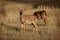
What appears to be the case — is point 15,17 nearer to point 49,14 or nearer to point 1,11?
point 1,11

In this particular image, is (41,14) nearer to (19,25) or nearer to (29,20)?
(29,20)

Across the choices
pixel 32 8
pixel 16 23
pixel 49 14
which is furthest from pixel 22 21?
pixel 49 14

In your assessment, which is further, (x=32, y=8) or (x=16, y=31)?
(x=32, y=8)

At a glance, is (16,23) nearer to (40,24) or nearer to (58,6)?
(40,24)

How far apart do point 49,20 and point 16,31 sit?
0.33 meters

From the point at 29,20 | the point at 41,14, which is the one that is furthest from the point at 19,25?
the point at 41,14

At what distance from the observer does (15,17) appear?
5.18 ft

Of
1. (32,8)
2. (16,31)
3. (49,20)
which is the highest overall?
(32,8)

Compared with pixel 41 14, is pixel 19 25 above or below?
below

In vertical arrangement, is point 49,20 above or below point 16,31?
above

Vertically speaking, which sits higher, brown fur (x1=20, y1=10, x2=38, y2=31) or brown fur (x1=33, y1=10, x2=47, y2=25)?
brown fur (x1=33, y1=10, x2=47, y2=25)

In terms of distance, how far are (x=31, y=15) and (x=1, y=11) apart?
1.00 ft

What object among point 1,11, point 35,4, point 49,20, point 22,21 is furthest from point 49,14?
point 1,11

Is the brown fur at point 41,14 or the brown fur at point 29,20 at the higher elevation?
the brown fur at point 41,14
